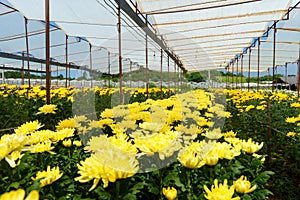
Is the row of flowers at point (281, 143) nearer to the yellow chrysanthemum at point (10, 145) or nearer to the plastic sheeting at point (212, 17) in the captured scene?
the yellow chrysanthemum at point (10, 145)

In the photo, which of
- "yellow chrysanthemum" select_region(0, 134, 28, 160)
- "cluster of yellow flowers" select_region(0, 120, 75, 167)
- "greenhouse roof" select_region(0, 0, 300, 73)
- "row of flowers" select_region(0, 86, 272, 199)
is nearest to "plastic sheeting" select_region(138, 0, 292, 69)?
"greenhouse roof" select_region(0, 0, 300, 73)

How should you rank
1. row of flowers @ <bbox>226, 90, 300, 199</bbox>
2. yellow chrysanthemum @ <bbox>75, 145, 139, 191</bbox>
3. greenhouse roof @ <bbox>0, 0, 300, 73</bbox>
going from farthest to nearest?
greenhouse roof @ <bbox>0, 0, 300, 73</bbox>
row of flowers @ <bbox>226, 90, 300, 199</bbox>
yellow chrysanthemum @ <bbox>75, 145, 139, 191</bbox>

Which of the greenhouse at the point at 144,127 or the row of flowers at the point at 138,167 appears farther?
the greenhouse at the point at 144,127

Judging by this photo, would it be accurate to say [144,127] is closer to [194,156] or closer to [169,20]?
[194,156]

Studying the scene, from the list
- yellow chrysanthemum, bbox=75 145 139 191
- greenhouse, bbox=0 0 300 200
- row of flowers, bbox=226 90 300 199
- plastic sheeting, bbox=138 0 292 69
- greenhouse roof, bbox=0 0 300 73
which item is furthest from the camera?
greenhouse roof, bbox=0 0 300 73

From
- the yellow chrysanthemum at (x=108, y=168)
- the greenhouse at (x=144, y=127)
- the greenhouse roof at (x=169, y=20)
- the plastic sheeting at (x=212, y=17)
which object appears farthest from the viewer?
the greenhouse roof at (x=169, y=20)

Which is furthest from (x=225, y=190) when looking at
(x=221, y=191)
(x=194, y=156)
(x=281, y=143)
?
(x=281, y=143)

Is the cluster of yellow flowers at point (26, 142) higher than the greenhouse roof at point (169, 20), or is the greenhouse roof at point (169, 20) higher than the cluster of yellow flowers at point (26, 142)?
the greenhouse roof at point (169, 20)

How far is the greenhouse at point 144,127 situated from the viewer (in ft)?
3.26

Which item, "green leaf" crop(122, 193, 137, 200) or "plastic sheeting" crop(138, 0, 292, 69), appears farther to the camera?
"plastic sheeting" crop(138, 0, 292, 69)

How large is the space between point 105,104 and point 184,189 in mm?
4154

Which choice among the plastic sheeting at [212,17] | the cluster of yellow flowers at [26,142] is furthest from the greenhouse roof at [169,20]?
the cluster of yellow flowers at [26,142]

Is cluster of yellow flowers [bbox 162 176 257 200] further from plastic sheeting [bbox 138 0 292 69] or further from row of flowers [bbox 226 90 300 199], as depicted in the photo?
plastic sheeting [bbox 138 0 292 69]

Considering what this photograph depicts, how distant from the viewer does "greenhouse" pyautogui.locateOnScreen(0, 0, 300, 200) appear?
0.99 m
